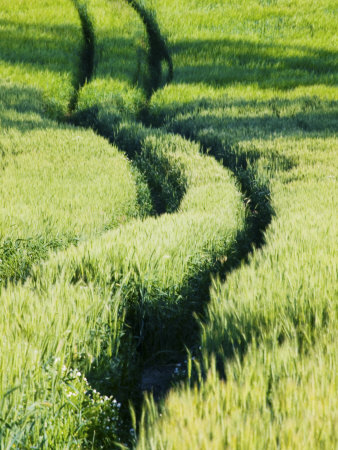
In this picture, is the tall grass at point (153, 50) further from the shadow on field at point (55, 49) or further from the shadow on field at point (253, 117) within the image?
the shadow on field at point (253, 117)

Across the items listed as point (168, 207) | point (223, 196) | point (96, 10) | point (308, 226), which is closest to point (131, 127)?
point (168, 207)

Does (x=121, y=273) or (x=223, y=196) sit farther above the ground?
(x=223, y=196)

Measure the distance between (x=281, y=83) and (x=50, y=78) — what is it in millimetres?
4592

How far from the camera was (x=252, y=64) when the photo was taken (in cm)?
1161

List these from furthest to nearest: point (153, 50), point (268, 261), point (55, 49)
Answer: point (153, 50) < point (55, 49) < point (268, 261)

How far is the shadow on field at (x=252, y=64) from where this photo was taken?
34.9 ft

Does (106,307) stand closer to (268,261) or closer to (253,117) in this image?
(268,261)

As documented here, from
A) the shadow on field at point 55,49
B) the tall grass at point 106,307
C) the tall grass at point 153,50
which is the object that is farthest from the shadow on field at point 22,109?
Result: the tall grass at point 106,307

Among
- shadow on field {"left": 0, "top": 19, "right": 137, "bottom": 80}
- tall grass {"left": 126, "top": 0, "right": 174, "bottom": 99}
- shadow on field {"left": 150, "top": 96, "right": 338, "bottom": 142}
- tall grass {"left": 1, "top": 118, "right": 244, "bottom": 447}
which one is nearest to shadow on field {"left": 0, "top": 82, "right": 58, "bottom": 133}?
shadow on field {"left": 0, "top": 19, "right": 137, "bottom": 80}

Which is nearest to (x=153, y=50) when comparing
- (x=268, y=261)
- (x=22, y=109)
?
(x=22, y=109)

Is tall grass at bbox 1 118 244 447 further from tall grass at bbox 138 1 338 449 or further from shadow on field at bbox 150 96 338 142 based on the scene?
shadow on field at bbox 150 96 338 142

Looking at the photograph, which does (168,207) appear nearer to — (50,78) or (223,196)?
(223,196)

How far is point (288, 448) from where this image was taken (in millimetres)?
1182

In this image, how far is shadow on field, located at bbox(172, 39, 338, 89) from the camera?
10.6 metres
